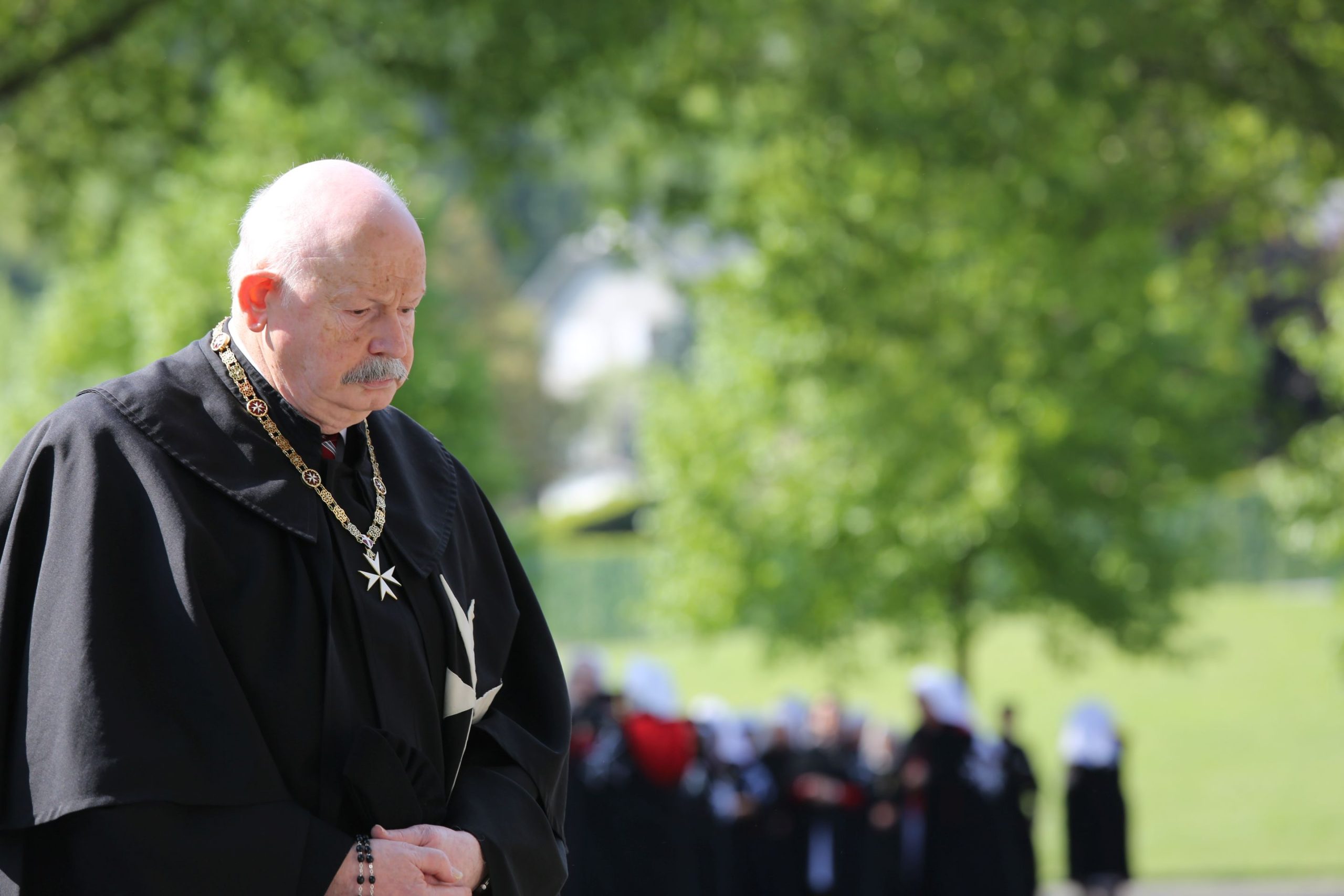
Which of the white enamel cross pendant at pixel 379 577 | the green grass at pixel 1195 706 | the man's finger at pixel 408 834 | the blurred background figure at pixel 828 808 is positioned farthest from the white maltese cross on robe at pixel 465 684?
the blurred background figure at pixel 828 808

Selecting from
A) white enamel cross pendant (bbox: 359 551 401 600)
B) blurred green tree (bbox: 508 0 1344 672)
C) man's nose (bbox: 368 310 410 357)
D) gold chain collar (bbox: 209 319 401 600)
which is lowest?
white enamel cross pendant (bbox: 359 551 401 600)

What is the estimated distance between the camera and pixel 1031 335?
13797 mm

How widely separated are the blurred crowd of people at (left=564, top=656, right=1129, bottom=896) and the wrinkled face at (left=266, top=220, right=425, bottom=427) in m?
9.42

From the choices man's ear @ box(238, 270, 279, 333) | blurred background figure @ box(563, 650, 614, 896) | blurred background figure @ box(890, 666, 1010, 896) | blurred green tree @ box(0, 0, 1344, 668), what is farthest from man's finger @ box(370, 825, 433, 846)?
blurred background figure @ box(890, 666, 1010, 896)

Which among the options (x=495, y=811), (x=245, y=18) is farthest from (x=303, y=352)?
(x=245, y=18)

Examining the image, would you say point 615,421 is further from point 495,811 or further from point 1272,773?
point 495,811

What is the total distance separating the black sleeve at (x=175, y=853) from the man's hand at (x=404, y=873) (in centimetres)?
3

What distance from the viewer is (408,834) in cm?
254

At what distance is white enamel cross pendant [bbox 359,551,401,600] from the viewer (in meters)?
2.69

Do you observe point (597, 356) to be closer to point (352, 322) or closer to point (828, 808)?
point (828, 808)

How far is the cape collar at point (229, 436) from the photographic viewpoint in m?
2.53

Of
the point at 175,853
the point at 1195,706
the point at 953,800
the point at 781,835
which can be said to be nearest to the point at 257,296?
the point at 175,853

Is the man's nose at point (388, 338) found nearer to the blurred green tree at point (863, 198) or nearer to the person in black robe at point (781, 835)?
the blurred green tree at point (863, 198)

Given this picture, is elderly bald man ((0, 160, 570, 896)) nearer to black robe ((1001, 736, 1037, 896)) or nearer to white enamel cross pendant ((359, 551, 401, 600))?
white enamel cross pendant ((359, 551, 401, 600))
